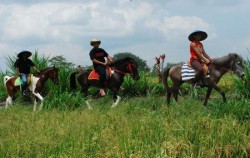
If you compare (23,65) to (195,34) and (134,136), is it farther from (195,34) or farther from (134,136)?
(134,136)

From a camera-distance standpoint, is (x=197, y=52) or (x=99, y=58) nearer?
(x=197, y=52)

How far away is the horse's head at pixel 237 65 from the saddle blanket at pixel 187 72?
29.7 inches

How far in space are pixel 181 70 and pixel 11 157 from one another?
8059mm

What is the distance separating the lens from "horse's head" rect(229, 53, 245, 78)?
44.6 feet

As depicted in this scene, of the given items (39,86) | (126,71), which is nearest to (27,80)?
(39,86)

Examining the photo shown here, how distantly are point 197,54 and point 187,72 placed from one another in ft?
2.10

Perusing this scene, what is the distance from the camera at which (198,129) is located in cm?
678

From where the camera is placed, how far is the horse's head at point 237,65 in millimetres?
13602

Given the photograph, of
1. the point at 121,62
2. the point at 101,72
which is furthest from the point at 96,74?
the point at 121,62

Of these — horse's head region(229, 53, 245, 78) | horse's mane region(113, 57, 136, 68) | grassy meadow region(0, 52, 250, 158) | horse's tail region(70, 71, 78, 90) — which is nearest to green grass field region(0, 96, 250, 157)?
grassy meadow region(0, 52, 250, 158)

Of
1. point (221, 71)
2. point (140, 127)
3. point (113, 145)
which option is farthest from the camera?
point (221, 71)

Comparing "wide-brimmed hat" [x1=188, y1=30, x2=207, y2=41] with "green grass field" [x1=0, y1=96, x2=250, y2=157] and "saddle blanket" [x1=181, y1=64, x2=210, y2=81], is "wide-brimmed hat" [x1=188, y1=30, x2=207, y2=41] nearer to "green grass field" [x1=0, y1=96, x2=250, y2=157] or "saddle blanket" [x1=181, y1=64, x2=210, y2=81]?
"saddle blanket" [x1=181, y1=64, x2=210, y2=81]

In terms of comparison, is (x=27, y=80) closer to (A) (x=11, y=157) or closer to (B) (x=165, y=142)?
(A) (x=11, y=157)

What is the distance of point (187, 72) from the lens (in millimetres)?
13836
